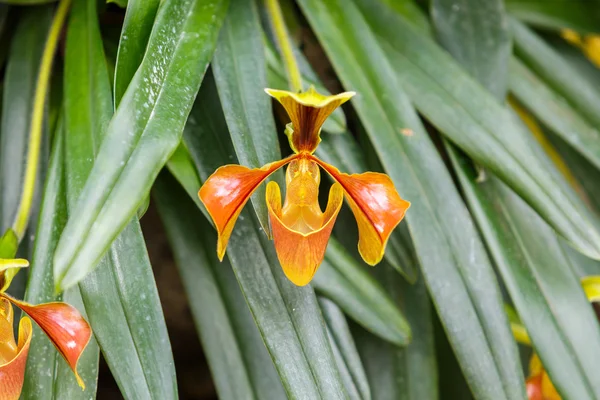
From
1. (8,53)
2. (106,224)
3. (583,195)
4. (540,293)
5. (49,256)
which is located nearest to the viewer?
(106,224)

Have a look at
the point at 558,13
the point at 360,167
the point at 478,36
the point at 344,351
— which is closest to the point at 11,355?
the point at 344,351

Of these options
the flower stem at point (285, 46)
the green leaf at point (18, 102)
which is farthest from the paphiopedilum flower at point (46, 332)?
the flower stem at point (285, 46)

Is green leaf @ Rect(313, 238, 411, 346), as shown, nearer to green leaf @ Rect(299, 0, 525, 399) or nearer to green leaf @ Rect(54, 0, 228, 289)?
green leaf @ Rect(299, 0, 525, 399)

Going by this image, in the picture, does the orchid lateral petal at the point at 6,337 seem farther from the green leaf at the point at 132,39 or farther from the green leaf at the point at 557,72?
the green leaf at the point at 557,72

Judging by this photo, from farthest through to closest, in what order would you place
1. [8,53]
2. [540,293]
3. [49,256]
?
[8,53]
[540,293]
[49,256]

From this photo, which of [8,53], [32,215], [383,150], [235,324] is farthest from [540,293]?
[8,53]

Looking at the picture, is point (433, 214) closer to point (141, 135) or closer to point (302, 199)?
point (302, 199)

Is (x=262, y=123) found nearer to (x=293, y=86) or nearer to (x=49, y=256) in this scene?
(x=293, y=86)

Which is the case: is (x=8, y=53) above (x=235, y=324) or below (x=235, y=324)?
above
